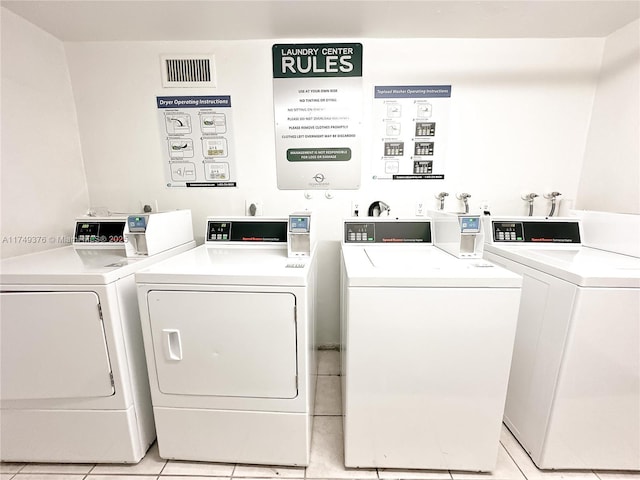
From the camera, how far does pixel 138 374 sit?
1.31m

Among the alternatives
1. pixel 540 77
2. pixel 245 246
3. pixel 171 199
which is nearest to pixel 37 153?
pixel 171 199

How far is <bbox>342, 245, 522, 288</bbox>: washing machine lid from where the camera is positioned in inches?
41.7

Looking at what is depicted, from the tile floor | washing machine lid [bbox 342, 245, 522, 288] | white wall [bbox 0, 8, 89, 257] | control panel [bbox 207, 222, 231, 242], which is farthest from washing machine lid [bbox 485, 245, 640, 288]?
white wall [bbox 0, 8, 89, 257]

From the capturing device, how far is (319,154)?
1.92 m

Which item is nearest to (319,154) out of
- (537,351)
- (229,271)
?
(229,271)

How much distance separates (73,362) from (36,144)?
4.80 feet

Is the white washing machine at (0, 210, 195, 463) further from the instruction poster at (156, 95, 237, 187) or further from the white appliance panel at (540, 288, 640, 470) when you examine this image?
the white appliance panel at (540, 288, 640, 470)

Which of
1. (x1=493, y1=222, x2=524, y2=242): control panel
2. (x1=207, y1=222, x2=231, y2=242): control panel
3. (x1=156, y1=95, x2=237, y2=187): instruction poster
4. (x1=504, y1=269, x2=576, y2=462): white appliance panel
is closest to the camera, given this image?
(x1=504, y1=269, x2=576, y2=462): white appliance panel

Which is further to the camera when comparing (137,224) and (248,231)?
(248,231)

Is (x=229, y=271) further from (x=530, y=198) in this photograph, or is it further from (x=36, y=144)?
(x=530, y=198)

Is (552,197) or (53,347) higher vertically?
(552,197)

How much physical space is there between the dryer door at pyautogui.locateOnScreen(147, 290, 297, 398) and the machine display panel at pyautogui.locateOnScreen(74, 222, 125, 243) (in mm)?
874

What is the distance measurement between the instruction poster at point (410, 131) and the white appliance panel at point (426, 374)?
3.78 feet

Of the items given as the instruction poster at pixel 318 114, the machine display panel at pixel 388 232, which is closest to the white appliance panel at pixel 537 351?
the machine display panel at pixel 388 232
